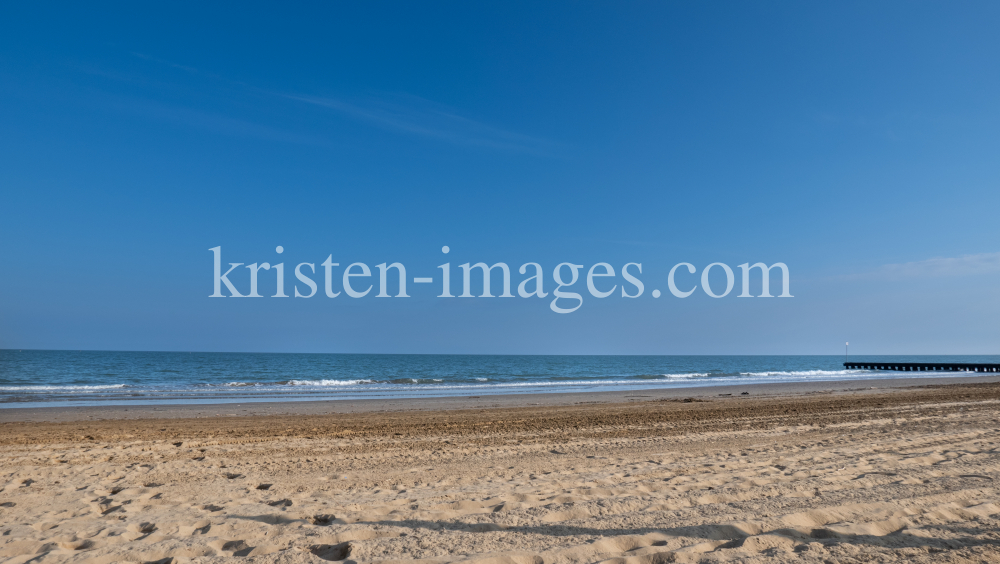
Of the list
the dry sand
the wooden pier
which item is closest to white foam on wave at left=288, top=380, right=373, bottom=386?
the dry sand

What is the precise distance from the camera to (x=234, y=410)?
1781 cm

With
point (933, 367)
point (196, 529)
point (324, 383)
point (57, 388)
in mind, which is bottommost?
point (933, 367)

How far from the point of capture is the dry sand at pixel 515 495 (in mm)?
3965

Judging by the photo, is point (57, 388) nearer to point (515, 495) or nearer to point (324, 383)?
point (324, 383)

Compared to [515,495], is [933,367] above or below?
below

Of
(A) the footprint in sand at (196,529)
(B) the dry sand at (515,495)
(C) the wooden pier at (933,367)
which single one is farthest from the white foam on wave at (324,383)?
(C) the wooden pier at (933,367)

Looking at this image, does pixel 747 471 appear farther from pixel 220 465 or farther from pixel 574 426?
pixel 220 465

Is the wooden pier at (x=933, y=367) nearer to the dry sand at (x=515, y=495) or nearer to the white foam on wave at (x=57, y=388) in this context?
the dry sand at (x=515, y=495)

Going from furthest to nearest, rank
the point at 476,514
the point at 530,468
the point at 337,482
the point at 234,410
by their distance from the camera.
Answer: the point at 234,410
the point at 530,468
the point at 337,482
the point at 476,514

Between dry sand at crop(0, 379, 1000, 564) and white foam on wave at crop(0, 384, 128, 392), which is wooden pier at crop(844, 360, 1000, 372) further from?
white foam on wave at crop(0, 384, 128, 392)

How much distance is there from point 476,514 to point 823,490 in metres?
3.45

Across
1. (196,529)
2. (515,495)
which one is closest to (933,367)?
(515,495)

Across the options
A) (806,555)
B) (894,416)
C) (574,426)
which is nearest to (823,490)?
(806,555)

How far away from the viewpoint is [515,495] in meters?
5.44
